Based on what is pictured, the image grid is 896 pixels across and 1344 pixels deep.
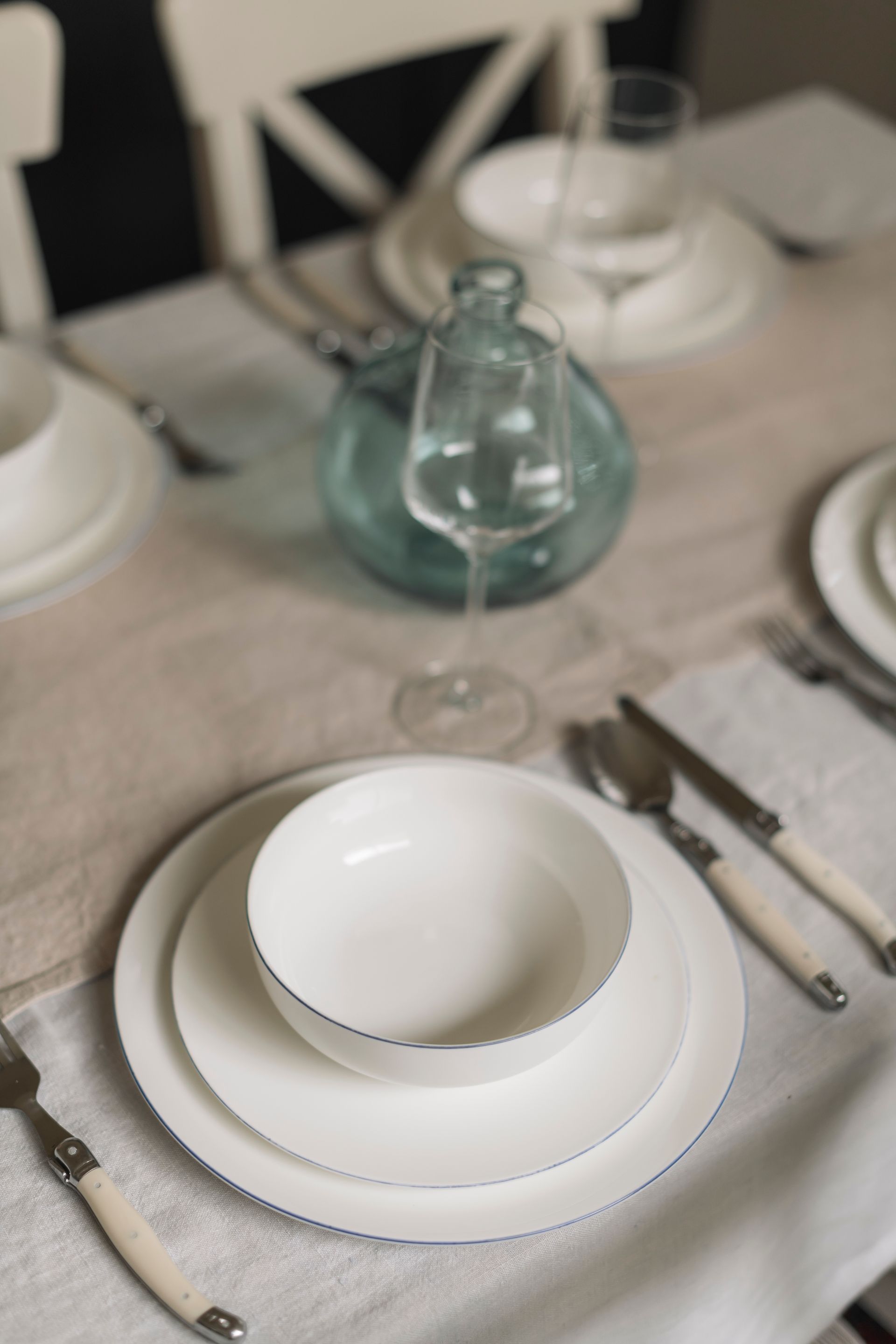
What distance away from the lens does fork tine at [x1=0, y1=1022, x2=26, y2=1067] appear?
1.64ft

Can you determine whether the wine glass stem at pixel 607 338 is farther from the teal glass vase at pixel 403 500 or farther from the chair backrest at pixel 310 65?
the chair backrest at pixel 310 65

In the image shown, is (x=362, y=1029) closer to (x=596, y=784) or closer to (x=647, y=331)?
(x=596, y=784)

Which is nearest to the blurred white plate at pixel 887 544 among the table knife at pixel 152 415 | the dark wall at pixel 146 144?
the table knife at pixel 152 415

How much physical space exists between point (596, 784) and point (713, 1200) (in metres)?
0.22

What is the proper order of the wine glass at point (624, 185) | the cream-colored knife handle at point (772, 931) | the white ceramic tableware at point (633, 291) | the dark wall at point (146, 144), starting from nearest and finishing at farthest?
the cream-colored knife handle at point (772, 931) < the wine glass at point (624, 185) < the white ceramic tableware at point (633, 291) < the dark wall at point (146, 144)

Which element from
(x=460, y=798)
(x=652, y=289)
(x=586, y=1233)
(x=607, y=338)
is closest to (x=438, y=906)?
(x=460, y=798)

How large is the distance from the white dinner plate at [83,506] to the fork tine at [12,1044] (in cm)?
28

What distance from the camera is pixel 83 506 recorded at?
0.77m

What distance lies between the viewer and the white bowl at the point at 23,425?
0.70 meters

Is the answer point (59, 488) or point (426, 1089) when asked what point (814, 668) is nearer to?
point (426, 1089)

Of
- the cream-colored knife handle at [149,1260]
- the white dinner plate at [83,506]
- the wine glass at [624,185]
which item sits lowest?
the cream-colored knife handle at [149,1260]

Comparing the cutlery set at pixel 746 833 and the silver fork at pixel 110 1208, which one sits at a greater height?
the silver fork at pixel 110 1208

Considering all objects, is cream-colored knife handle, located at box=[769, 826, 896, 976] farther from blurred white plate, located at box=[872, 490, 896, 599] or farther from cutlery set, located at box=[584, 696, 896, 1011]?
blurred white plate, located at box=[872, 490, 896, 599]

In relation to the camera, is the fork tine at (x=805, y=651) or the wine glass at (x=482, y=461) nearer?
the wine glass at (x=482, y=461)
